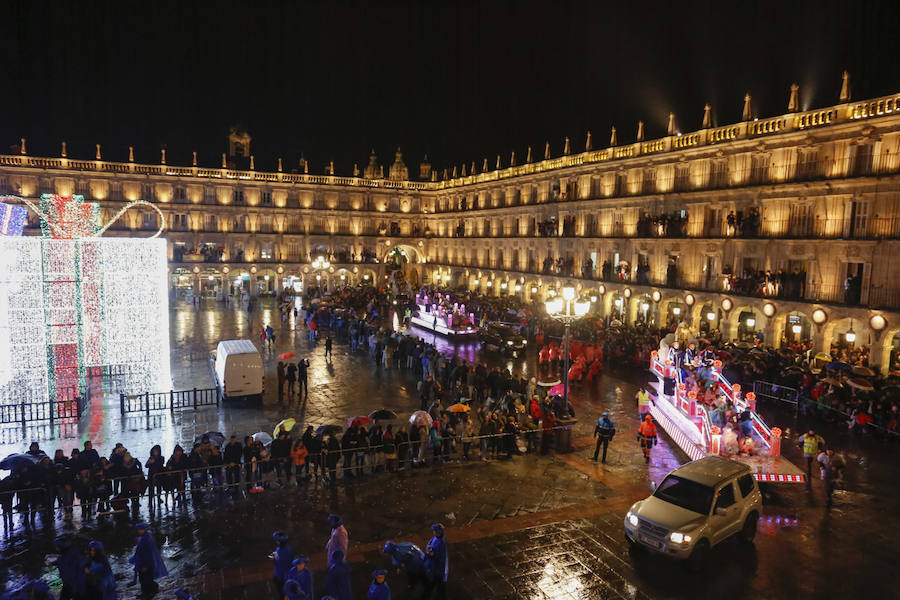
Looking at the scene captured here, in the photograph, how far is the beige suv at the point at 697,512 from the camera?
8.97 meters

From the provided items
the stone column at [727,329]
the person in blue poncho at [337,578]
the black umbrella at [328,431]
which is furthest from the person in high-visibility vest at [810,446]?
the stone column at [727,329]

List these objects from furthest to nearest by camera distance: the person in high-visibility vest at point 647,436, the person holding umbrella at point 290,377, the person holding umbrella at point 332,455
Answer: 1. the person holding umbrella at point 290,377
2. the person in high-visibility vest at point 647,436
3. the person holding umbrella at point 332,455

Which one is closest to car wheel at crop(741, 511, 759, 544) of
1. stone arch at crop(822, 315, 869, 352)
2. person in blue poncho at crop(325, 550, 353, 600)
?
person in blue poncho at crop(325, 550, 353, 600)

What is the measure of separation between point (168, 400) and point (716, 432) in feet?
52.9

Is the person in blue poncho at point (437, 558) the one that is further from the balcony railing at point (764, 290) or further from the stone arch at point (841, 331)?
the stone arch at point (841, 331)

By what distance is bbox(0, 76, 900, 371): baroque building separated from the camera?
78.6 ft

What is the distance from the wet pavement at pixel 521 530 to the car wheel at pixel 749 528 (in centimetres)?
16

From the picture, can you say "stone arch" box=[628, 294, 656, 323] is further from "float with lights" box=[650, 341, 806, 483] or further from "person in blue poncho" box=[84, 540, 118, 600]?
"person in blue poncho" box=[84, 540, 118, 600]

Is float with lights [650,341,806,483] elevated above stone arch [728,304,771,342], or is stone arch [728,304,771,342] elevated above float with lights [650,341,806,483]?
stone arch [728,304,771,342]

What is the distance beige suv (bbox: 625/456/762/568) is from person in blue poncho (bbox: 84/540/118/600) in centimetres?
785

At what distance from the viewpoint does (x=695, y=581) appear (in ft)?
28.9

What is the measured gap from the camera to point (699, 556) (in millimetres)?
9023

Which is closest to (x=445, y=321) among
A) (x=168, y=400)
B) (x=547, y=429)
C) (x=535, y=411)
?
(x=168, y=400)

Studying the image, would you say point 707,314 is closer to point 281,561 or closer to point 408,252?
point 281,561
